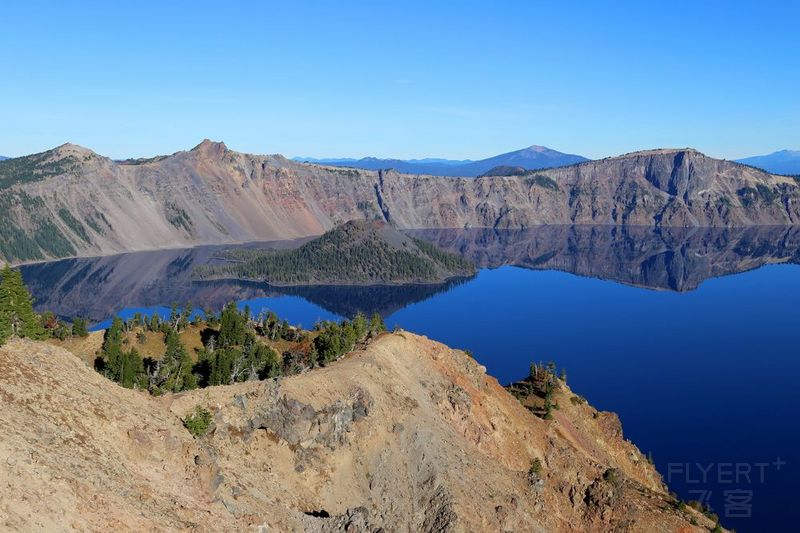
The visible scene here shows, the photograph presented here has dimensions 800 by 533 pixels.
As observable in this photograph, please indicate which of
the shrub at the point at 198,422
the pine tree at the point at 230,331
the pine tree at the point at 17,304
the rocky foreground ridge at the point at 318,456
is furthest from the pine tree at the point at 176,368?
the shrub at the point at 198,422

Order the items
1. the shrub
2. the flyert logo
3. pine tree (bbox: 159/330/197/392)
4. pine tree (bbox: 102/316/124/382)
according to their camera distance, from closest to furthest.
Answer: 1. the shrub
2. pine tree (bbox: 159/330/197/392)
3. pine tree (bbox: 102/316/124/382)
4. the flyert logo

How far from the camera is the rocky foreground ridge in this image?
1660 inches

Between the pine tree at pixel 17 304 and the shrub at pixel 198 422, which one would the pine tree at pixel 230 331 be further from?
the shrub at pixel 198 422

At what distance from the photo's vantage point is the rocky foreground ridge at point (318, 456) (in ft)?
138

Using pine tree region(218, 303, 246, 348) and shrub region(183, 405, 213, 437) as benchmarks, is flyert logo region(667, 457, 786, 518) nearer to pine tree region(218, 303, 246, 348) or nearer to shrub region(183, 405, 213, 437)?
pine tree region(218, 303, 246, 348)

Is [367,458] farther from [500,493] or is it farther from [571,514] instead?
[571,514]

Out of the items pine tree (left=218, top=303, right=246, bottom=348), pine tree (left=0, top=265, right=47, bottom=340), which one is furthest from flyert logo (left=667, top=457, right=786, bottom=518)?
pine tree (left=0, top=265, right=47, bottom=340)

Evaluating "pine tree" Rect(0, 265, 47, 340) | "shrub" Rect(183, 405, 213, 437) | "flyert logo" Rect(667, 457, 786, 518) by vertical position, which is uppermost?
"pine tree" Rect(0, 265, 47, 340)

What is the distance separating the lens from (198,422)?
5291 centimetres

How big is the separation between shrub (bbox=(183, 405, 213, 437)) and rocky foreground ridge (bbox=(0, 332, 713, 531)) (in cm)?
73

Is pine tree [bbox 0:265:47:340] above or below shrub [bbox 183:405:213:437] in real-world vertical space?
above

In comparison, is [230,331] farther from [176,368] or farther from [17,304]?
[17,304]

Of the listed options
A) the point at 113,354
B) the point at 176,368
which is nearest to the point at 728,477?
the point at 176,368

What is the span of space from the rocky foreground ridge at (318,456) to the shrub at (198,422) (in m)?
0.73
